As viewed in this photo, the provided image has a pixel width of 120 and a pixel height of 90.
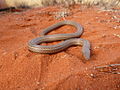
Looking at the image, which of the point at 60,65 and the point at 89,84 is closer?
the point at 89,84

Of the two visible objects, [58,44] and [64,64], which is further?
[58,44]

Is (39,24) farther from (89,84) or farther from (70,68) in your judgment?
(89,84)

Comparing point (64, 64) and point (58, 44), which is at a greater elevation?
point (58, 44)

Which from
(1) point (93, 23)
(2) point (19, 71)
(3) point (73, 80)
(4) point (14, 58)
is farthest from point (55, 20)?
(3) point (73, 80)

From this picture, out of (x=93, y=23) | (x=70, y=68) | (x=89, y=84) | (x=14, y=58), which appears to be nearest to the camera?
(x=89, y=84)

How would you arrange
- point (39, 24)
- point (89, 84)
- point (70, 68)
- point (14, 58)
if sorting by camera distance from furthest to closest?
point (39, 24), point (14, 58), point (70, 68), point (89, 84)

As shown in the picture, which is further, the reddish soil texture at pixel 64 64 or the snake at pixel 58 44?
the snake at pixel 58 44

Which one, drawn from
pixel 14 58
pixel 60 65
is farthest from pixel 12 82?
pixel 60 65

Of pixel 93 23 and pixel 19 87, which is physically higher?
pixel 93 23

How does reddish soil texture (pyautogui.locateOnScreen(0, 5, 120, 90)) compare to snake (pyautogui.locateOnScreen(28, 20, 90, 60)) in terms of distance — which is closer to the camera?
reddish soil texture (pyautogui.locateOnScreen(0, 5, 120, 90))
